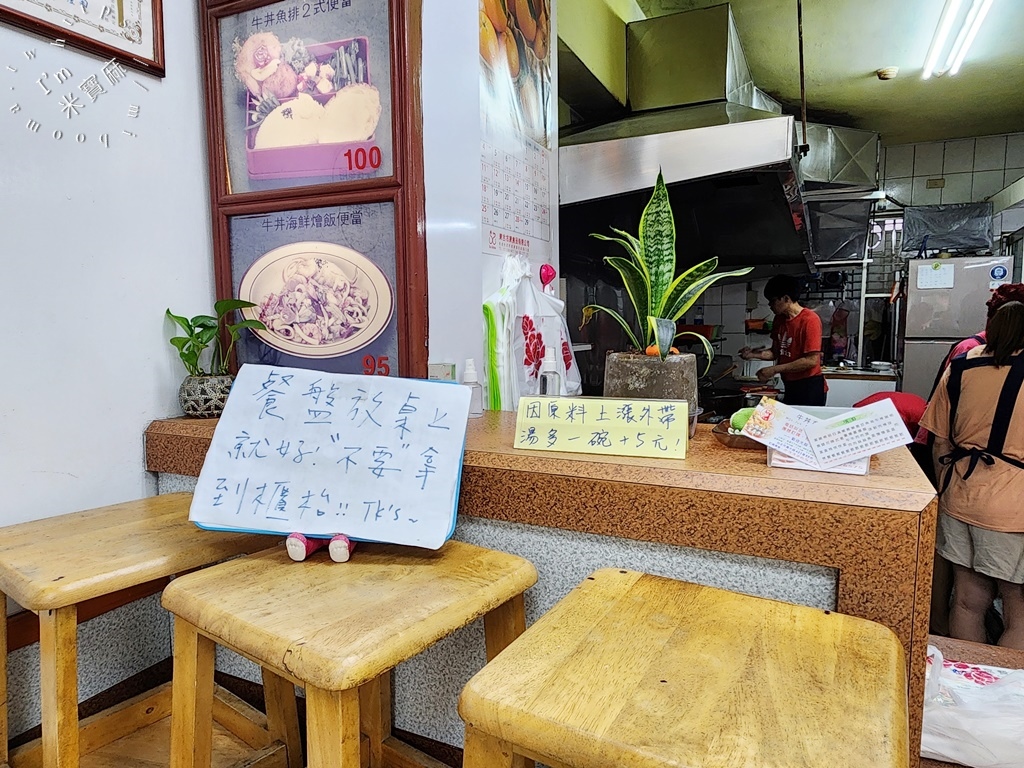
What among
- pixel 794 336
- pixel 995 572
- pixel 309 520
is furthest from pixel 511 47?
pixel 794 336

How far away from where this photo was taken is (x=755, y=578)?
919mm

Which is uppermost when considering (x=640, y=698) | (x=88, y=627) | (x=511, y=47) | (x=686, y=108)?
(x=686, y=108)

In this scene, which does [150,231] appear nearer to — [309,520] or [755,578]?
[309,520]

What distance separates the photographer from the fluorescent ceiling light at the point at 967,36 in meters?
2.82

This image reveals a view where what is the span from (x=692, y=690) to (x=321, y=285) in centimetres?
129

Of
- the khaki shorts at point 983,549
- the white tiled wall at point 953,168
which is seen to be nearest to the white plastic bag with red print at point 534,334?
the khaki shorts at point 983,549

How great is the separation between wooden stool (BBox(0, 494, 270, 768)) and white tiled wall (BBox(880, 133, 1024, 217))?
6479mm

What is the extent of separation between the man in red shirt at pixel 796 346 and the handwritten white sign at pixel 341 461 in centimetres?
329

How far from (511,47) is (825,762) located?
1.95m

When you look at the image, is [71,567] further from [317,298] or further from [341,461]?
[317,298]

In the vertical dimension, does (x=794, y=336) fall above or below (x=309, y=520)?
above

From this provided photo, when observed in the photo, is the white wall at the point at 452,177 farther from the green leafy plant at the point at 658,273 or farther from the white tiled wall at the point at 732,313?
the white tiled wall at the point at 732,313

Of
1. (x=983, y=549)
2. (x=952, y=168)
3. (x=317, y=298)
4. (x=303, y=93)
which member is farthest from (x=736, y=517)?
(x=952, y=168)

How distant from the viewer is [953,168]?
559 centimetres
